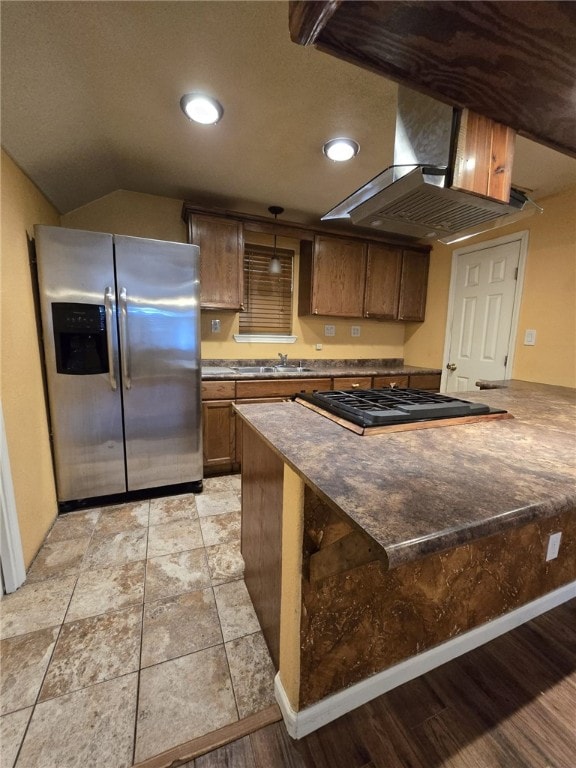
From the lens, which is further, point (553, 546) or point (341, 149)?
point (341, 149)

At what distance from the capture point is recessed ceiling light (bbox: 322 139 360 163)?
6.23 feet

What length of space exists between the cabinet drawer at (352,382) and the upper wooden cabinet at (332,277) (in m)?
0.68

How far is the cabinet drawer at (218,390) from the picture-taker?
8.44ft

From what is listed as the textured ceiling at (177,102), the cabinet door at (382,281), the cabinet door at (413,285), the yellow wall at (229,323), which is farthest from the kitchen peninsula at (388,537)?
the cabinet door at (413,285)

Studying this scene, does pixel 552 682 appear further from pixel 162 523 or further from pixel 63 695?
pixel 162 523

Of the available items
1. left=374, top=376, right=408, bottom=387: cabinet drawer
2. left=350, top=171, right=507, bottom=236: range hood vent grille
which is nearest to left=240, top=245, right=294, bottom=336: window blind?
left=374, top=376, right=408, bottom=387: cabinet drawer

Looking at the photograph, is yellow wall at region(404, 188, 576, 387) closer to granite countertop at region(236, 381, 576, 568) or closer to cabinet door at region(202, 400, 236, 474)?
granite countertop at region(236, 381, 576, 568)

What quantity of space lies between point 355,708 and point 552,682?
0.77 meters

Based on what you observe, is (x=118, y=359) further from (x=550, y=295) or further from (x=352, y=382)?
(x=550, y=295)

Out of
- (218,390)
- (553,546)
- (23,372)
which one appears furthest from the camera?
(218,390)

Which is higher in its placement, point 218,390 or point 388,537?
point 388,537

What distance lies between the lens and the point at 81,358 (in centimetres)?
205

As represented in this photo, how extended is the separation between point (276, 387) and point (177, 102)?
1918 millimetres

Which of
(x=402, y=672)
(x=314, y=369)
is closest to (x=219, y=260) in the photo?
(x=314, y=369)
